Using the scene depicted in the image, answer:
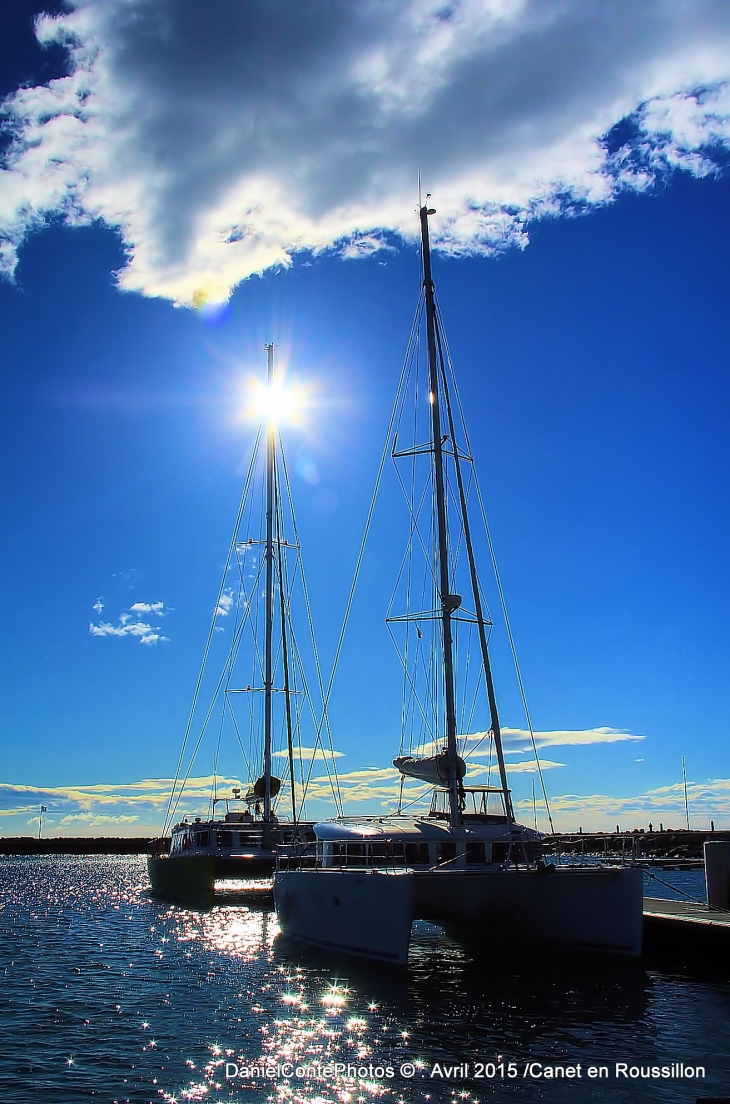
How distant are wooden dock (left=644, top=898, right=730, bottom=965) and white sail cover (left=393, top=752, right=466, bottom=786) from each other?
7.38m

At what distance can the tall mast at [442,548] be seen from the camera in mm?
26812

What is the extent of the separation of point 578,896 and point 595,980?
7.26 ft

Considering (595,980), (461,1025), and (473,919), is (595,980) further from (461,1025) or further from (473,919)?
(461,1025)

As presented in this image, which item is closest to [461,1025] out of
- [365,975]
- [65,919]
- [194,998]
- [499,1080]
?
[499,1080]

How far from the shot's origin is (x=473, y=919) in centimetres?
2377

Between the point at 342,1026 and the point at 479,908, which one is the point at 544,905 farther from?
the point at 342,1026

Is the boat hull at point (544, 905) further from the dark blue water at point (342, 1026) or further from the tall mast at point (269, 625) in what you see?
the tall mast at point (269, 625)

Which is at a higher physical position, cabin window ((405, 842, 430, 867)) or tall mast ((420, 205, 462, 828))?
→ tall mast ((420, 205, 462, 828))

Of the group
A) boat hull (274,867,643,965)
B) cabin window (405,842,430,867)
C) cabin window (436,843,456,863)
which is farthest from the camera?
cabin window (436,843,456,863)

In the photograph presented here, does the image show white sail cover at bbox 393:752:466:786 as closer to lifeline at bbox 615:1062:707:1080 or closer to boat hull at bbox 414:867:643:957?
boat hull at bbox 414:867:643:957

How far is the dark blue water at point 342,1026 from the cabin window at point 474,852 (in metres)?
2.77

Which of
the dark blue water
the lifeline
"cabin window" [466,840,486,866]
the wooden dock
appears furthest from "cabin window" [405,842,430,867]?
the lifeline

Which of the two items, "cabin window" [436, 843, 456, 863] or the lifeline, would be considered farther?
"cabin window" [436, 843, 456, 863]

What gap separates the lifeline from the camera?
1331 cm
